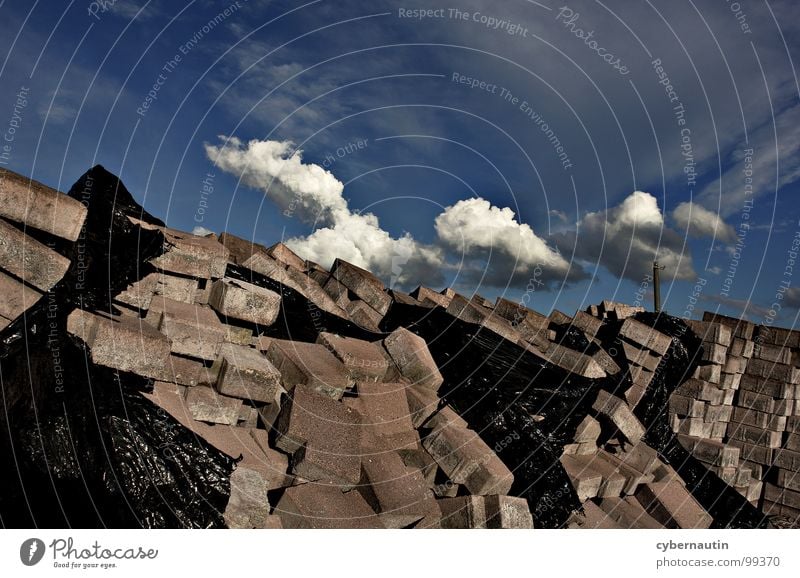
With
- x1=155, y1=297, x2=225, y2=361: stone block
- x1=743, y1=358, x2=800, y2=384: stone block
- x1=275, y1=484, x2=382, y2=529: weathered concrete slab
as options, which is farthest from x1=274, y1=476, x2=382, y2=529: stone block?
x1=743, y1=358, x2=800, y2=384: stone block

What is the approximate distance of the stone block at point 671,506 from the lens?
21.4 ft

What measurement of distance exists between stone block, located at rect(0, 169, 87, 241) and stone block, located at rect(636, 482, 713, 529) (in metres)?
7.09

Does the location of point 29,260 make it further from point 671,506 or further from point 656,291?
point 656,291

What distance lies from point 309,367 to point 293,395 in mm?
338

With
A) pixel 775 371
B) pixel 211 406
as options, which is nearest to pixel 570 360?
pixel 211 406

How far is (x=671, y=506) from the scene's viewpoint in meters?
6.61

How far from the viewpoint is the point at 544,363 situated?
240 inches

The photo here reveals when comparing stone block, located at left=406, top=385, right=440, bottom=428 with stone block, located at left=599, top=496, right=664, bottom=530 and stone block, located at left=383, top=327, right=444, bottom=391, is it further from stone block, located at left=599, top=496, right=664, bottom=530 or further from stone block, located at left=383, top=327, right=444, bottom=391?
stone block, located at left=599, top=496, right=664, bottom=530

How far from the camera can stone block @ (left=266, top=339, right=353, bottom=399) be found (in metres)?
4.72

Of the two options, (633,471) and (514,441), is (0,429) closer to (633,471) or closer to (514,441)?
(514,441)

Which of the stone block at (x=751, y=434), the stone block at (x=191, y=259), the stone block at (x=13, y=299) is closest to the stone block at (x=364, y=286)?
the stone block at (x=191, y=259)

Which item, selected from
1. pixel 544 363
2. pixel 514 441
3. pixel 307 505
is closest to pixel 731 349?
pixel 544 363

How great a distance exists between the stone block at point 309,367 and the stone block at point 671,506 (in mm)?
4445

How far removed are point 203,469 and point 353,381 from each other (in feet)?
6.02
